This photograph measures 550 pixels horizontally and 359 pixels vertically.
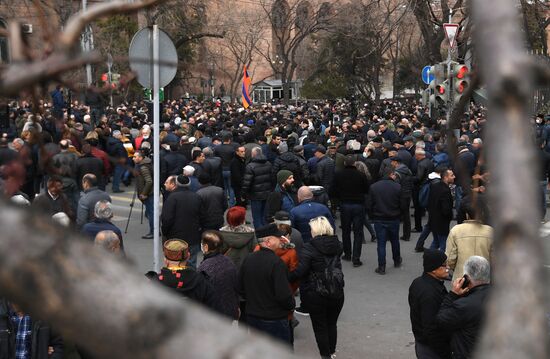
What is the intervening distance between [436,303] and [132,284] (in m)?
4.56

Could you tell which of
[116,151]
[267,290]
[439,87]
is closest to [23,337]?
[267,290]

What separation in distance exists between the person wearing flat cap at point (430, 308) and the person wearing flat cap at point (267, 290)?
1.04m

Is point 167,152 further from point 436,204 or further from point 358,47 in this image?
point 358,47

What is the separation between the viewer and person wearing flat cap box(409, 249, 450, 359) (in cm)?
538

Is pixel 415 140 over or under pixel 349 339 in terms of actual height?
over

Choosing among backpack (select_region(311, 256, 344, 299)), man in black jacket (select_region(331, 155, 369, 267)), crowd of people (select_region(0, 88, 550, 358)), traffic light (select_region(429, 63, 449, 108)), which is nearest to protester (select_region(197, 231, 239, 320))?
crowd of people (select_region(0, 88, 550, 358))

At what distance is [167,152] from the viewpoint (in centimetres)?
1360

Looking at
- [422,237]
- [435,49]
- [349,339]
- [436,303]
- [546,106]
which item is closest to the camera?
[436,303]

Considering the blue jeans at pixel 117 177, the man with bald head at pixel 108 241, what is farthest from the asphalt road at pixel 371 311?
the blue jeans at pixel 117 177

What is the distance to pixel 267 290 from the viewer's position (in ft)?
19.7

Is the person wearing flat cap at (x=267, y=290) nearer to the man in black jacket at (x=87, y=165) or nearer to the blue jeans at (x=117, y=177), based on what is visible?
the man in black jacket at (x=87, y=165)

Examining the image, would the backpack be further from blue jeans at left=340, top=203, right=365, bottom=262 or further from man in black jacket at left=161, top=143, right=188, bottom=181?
man in black jacket at left=161, top=143, right=188, bottom=181

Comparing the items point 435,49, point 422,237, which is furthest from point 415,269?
point 435,49

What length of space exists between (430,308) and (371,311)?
3141mm
